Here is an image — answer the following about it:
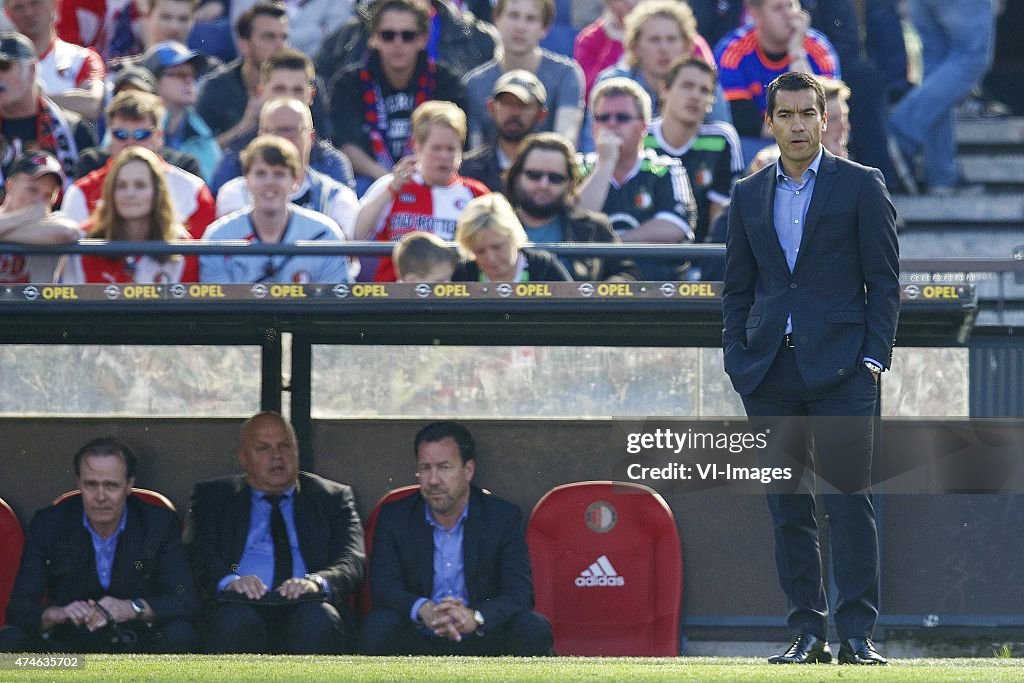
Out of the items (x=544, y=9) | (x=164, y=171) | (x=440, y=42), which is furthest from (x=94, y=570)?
(x=440, y=42)

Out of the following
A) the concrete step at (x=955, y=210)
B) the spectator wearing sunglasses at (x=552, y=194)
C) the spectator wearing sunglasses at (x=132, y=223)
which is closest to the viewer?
the spectator wearing sunglasses at (x=132, y=223)

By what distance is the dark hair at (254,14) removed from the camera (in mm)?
10836

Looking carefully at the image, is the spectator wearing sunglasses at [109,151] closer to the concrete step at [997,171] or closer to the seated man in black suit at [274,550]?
the seated man in black suit at [274,550]

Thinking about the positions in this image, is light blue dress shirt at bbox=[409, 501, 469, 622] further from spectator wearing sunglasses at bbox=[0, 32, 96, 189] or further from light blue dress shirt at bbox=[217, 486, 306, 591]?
spectator wearing sunglasses at bbox=[0, 32, 96, 189]

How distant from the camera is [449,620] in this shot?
7191mm

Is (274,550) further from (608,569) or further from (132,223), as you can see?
(132,223)

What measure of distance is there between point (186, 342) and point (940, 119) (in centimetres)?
579

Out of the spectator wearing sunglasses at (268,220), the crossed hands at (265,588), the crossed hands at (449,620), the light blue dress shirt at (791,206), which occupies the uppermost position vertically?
the spectator wearing sunglasses at (268,220)

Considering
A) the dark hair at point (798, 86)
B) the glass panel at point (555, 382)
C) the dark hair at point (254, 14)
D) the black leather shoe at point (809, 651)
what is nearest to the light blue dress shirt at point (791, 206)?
the dark hair at point (798, 86)

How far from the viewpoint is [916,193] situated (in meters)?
12.0

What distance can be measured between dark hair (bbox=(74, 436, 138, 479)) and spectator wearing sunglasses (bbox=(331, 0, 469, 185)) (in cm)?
304

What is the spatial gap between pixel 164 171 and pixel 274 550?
89.9 inches

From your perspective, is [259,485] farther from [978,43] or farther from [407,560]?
[978,43]

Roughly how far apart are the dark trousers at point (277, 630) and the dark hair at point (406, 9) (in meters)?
4.22
